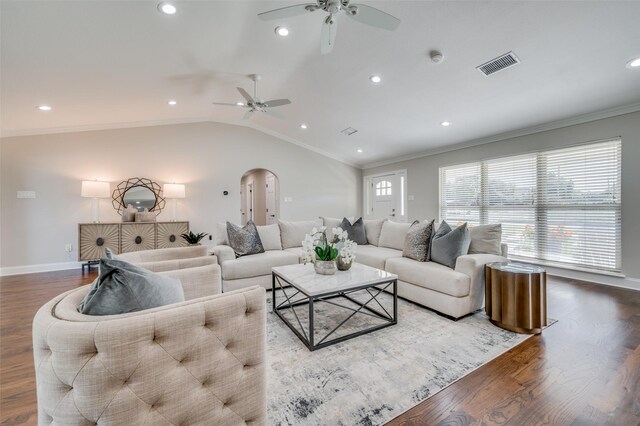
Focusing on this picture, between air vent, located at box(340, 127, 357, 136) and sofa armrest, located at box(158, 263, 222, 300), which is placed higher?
air vent, located at box(340, 127, 357, 136)

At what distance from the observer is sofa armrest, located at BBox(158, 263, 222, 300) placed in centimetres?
167

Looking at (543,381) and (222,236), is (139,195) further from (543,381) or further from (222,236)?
(543,381)

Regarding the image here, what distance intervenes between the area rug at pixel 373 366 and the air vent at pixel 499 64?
2770 millimetres

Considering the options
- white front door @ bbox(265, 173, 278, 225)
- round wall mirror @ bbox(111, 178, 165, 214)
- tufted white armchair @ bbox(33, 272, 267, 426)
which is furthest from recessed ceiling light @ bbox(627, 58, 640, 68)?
round wall mirror @ bbox(111, 178, 165, 214)

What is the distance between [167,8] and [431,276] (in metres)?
3.58

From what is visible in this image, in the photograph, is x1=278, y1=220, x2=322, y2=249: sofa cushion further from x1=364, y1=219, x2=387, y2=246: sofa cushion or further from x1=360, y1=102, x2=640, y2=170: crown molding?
x1=360, y1=102, x2=640, y2=170: crown molding

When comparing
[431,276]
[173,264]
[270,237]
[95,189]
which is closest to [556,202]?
[431,276]

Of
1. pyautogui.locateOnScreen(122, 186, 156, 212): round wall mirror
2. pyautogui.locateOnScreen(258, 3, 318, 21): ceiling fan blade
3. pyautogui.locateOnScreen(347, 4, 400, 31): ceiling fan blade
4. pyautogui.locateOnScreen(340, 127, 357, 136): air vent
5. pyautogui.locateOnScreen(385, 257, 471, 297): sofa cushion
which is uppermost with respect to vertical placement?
pyautogui.locateOnScreen(340, 127, 357, 136): air vent

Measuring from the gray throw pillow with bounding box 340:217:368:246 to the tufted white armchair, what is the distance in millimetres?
3258

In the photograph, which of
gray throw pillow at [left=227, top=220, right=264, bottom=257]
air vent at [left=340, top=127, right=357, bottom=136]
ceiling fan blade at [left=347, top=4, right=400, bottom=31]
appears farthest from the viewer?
air vent at [left=340, top=127, right=357, bottom=136]

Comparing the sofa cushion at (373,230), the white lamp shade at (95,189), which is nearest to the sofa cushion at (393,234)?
the sofa cushion at (373,230)

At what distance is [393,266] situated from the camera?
315 centimetres

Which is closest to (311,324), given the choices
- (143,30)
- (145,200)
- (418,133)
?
(143,30)

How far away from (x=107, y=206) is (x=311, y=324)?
5117 millimetres
